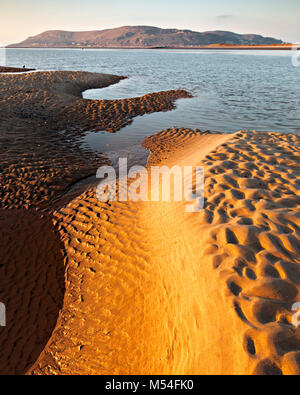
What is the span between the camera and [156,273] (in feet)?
14.4

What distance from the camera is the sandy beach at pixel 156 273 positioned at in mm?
2969

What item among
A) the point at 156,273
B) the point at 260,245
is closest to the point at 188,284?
the point at 156,273

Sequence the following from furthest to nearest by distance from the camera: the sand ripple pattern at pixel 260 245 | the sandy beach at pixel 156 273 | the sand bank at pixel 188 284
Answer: the sandy beach at pixel 156 273 → the sand bank at pixel 188 284 → the sand ripple pattern at pixel 260 245

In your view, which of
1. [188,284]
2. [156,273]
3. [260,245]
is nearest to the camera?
[188,284]

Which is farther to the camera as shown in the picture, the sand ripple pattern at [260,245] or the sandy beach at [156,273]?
the sandy beach at [156,273]

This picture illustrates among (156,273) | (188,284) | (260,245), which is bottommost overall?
(156,273)

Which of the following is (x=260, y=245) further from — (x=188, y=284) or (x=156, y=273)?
(x=156, y=273)

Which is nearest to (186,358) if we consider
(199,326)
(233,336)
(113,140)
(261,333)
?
(199,326)

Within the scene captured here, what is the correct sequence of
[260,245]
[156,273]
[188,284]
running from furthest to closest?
[156,273], [260,245], [188,284]

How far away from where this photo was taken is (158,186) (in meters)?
7.29

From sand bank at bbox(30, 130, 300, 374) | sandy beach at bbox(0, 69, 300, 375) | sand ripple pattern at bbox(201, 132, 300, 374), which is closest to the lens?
sand ripple pattern at bbox(201, 132, 300, 374)

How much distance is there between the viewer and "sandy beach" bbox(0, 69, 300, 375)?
2969 millimetres

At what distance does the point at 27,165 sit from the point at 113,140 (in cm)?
481

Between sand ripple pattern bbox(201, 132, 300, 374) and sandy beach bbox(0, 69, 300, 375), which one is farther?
sandy beach bbox(0, 69, 300, 375)
